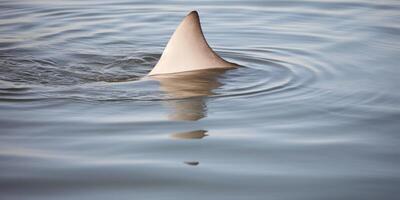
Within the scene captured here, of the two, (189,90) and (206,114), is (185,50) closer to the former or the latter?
(189,90)

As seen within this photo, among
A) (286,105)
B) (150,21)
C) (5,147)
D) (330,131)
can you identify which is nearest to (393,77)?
(286,105)

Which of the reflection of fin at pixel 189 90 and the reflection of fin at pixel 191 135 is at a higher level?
the reflection of fin at pixel 189 90

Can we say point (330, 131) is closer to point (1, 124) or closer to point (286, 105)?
point (286, 105)

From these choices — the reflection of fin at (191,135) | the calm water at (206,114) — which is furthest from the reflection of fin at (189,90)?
the reflection of fin at (191,135)

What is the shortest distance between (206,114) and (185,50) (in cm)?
133

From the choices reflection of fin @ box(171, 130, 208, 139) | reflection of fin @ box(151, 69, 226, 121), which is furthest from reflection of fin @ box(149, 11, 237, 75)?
reflection of fin @ box(171, 130, 208, 139)

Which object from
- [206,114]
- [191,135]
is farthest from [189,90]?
[191,135]

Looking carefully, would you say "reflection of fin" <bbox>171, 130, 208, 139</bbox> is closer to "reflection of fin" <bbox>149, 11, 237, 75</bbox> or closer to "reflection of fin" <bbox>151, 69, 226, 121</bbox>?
"reflection of fin" <bbox>151, 69, 226, 121</bbox>

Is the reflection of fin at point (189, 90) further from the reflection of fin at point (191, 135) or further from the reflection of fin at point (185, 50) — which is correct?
the reflection of fin at point (191, 135)

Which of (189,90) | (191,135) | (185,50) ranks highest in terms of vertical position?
(185,50)

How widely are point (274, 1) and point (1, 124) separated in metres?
6.65

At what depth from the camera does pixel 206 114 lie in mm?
5105

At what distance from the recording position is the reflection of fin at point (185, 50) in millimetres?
6250

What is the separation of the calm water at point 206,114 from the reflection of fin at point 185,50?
160mm
